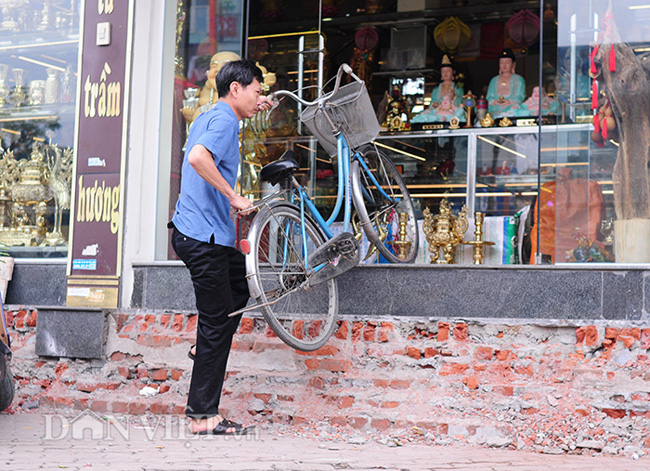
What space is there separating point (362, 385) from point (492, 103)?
178 inches

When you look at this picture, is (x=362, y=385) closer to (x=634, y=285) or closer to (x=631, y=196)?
(x=634, y=285)

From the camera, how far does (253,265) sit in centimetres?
436

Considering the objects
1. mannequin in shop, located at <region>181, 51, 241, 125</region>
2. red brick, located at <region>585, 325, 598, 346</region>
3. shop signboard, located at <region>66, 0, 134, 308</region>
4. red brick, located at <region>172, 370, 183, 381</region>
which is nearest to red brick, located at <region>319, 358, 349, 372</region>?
red brick, located at <region>172, 370, 183, 381</region>

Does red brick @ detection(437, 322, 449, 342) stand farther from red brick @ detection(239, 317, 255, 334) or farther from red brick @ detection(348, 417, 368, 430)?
red brick @ detection(239, 317, 255, 334)

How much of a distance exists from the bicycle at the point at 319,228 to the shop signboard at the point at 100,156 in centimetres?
162

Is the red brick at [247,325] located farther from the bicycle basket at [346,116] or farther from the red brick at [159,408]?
the bicycle basket at [346,116]

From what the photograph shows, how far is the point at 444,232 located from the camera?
716cm

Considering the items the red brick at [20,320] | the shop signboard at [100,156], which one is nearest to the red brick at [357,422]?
the shop signboard at [100,156]

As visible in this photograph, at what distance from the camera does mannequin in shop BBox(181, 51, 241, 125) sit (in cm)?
664

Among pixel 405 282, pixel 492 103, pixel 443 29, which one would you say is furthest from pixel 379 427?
pixel 443 29

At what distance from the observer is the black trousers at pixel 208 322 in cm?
441

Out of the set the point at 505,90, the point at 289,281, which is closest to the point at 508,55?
the point at 505,90

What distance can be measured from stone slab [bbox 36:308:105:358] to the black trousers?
1.74 m

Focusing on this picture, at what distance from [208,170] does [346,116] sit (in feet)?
4.85
